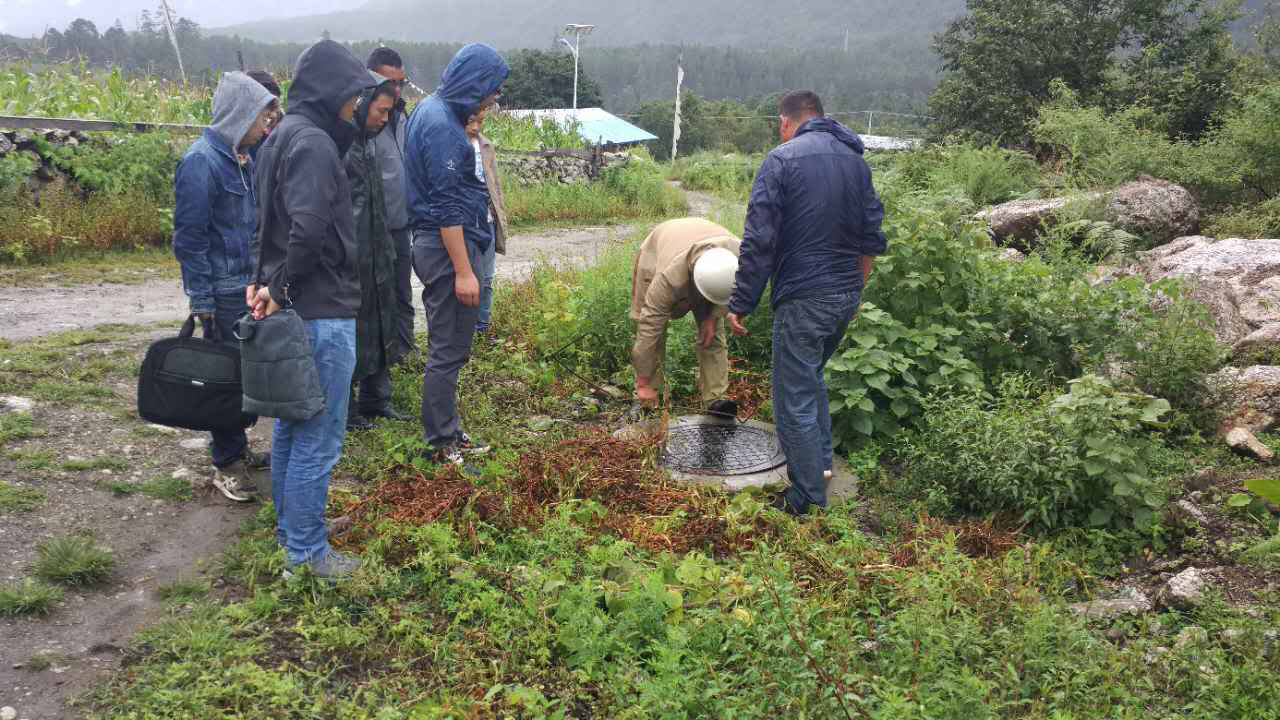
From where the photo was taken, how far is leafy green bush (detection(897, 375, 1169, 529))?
13.3 ft

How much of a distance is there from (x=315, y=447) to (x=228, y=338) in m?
1.21

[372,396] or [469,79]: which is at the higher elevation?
[469,79]

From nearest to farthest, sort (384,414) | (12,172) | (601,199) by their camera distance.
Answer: (384,414) < (12,172) < (601,199)

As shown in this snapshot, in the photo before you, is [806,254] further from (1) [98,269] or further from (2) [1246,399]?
(1) [98,269]

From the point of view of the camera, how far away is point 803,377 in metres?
4.14

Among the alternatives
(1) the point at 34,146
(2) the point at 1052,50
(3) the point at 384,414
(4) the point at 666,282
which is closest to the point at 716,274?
(4) the point at 666,282

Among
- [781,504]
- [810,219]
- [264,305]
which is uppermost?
[810,219]

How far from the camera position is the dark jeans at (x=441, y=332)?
424cm

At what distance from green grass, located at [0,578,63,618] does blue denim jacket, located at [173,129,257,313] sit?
1.35 metres

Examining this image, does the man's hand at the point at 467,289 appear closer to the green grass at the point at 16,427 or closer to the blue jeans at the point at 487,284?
the blue jeans at the point at 487,284

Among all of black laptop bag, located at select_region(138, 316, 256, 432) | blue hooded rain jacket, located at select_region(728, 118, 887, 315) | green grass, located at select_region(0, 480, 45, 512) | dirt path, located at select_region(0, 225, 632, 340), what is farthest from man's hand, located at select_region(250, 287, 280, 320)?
dirt path, located at select_region(0, 225, 632, 340)

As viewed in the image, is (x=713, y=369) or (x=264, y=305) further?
(x=713, y=369)

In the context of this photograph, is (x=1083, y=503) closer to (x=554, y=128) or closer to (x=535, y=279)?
(x=535, y=279)

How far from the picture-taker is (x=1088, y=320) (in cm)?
532
